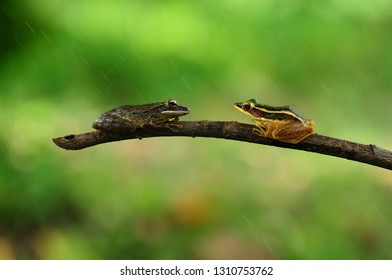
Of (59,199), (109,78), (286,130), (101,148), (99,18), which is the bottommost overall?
(286,130)

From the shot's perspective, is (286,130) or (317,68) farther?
(317,68)

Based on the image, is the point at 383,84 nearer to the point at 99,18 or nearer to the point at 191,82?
the point at 191,82

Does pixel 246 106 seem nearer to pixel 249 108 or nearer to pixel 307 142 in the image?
pixel 249 108

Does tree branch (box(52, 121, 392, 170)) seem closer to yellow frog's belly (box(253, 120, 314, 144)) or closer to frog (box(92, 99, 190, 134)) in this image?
yellow frog's belly (box(253, 120, 314, 144))

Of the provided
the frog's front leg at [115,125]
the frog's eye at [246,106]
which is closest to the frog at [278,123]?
the frog's eye at [246,106]

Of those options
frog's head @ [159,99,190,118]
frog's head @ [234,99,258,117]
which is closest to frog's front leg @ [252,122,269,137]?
frog's head @ [234,99,258,117]

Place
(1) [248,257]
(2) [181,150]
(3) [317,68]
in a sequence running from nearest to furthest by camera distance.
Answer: (1) [248,257], (2) [181,150], (3) [317,68]

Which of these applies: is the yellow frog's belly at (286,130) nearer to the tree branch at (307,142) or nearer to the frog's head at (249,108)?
the tree branch at (307,142)
